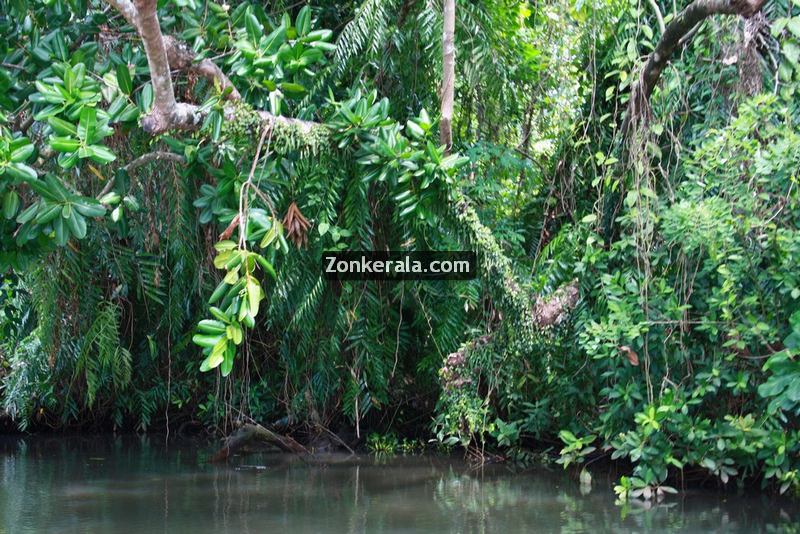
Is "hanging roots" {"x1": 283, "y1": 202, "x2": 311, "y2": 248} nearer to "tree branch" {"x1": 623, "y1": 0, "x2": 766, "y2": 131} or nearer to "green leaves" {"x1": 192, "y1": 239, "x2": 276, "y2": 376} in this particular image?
"green leaves" {"x1": 192, "y1": 239, "x2": 276, "y2": 376}

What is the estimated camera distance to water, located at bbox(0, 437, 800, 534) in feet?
16.5

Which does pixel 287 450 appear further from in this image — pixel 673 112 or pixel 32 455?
pixel 673 112

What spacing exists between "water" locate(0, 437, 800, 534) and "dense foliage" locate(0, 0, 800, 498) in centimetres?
32

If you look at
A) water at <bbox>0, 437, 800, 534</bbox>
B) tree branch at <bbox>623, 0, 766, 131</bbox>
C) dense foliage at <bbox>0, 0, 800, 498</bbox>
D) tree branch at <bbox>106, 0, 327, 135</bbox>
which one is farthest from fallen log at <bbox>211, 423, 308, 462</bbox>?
tree branch at <bbox>623, 0, 766, 131</bbox>

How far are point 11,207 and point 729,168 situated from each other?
3.81m

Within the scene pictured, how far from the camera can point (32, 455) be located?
7191 millimetres

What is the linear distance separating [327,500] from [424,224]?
1.81 m

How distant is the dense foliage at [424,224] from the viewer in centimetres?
496

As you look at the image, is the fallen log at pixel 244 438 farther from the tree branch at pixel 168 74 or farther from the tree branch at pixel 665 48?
the tree branch at pixel 665 48

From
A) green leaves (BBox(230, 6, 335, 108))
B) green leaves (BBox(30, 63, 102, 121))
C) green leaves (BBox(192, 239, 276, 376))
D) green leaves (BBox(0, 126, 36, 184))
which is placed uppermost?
green leaves (BBox(230, 6, 335, 108))

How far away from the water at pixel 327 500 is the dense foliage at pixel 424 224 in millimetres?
318

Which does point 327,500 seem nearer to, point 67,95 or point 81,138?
point 81,138

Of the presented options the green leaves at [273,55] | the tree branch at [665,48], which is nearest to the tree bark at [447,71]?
the green leaves at [273,55]

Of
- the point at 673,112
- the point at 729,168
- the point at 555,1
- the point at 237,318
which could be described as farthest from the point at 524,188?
the point at 237,318
